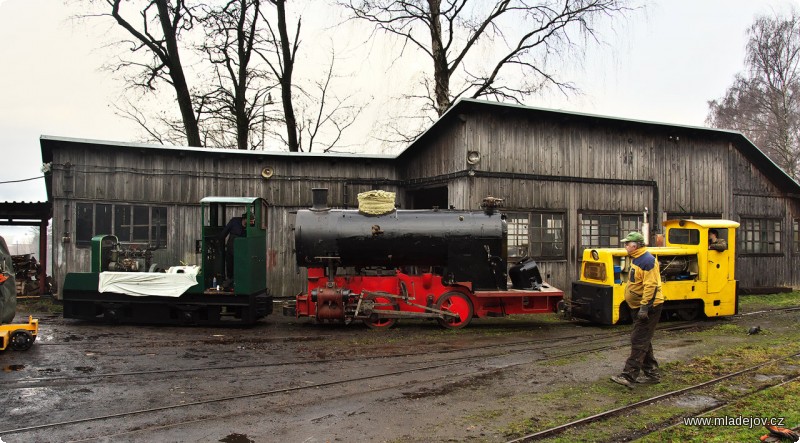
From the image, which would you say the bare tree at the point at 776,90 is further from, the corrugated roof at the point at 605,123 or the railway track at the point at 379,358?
the railway track at the point at 379,358

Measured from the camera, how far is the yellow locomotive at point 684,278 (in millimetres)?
10148

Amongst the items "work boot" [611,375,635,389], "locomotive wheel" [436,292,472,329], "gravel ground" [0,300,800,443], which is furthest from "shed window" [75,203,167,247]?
"work boot" [611,375,635,389]

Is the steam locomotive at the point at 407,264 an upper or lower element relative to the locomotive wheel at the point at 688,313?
upper

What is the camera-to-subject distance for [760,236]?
16594 mm

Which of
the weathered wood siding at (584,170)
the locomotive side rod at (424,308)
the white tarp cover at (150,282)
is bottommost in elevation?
the locomotive side rod at (424,308)

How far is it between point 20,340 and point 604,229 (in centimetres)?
1336

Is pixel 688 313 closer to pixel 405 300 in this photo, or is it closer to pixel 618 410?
pixel 405 300

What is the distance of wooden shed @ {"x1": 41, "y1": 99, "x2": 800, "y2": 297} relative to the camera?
12617 millimetres

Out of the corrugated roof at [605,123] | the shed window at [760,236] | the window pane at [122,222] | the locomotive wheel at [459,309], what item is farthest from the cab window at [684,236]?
the window pane at [122,222]

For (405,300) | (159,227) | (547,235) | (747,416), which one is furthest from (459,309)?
(159,227)

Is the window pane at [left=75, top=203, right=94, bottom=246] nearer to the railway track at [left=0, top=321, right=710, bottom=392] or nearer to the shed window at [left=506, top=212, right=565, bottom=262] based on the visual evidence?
the railway track at [left=0, top=321, right=710, bottom=392]

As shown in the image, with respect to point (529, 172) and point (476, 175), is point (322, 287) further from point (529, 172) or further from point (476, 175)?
point (529, 172)

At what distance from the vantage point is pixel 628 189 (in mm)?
14547

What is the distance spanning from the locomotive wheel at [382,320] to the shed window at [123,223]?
6510 millimetres
